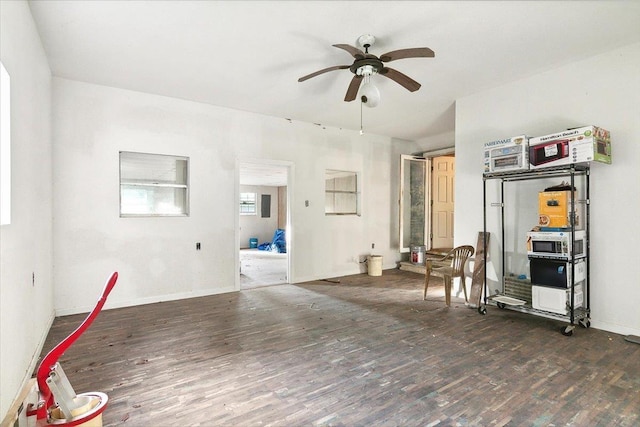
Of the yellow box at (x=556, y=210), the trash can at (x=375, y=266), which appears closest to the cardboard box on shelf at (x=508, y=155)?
the yellow box at (x=556, y=210)

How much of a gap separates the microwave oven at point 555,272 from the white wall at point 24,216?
175 inches

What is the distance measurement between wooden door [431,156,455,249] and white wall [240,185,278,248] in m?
6.33

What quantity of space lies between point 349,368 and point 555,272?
237 centimetres

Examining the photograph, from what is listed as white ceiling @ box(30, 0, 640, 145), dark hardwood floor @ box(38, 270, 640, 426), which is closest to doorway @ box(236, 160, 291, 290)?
dark hardwood floor @ box(38, 270, 640, 426)

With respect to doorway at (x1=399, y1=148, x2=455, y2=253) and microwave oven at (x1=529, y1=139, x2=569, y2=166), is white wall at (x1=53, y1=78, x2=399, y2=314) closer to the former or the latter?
doorway at (x1=399, y1=148, x2=455, y2=253)

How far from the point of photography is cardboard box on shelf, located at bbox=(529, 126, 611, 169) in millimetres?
3045

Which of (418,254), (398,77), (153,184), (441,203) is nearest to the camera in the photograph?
(398,77)

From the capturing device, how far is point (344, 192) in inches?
254

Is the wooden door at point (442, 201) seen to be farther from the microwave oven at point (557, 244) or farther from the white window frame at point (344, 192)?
the microwave oven at point (557, 244)

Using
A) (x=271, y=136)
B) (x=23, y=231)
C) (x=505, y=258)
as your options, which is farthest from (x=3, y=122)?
(x=505, y=258)

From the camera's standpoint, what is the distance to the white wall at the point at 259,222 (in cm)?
1112

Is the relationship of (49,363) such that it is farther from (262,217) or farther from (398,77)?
(262,217)

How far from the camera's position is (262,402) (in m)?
2.13

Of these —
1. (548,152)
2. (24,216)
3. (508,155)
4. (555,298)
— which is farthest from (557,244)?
(24,216)
